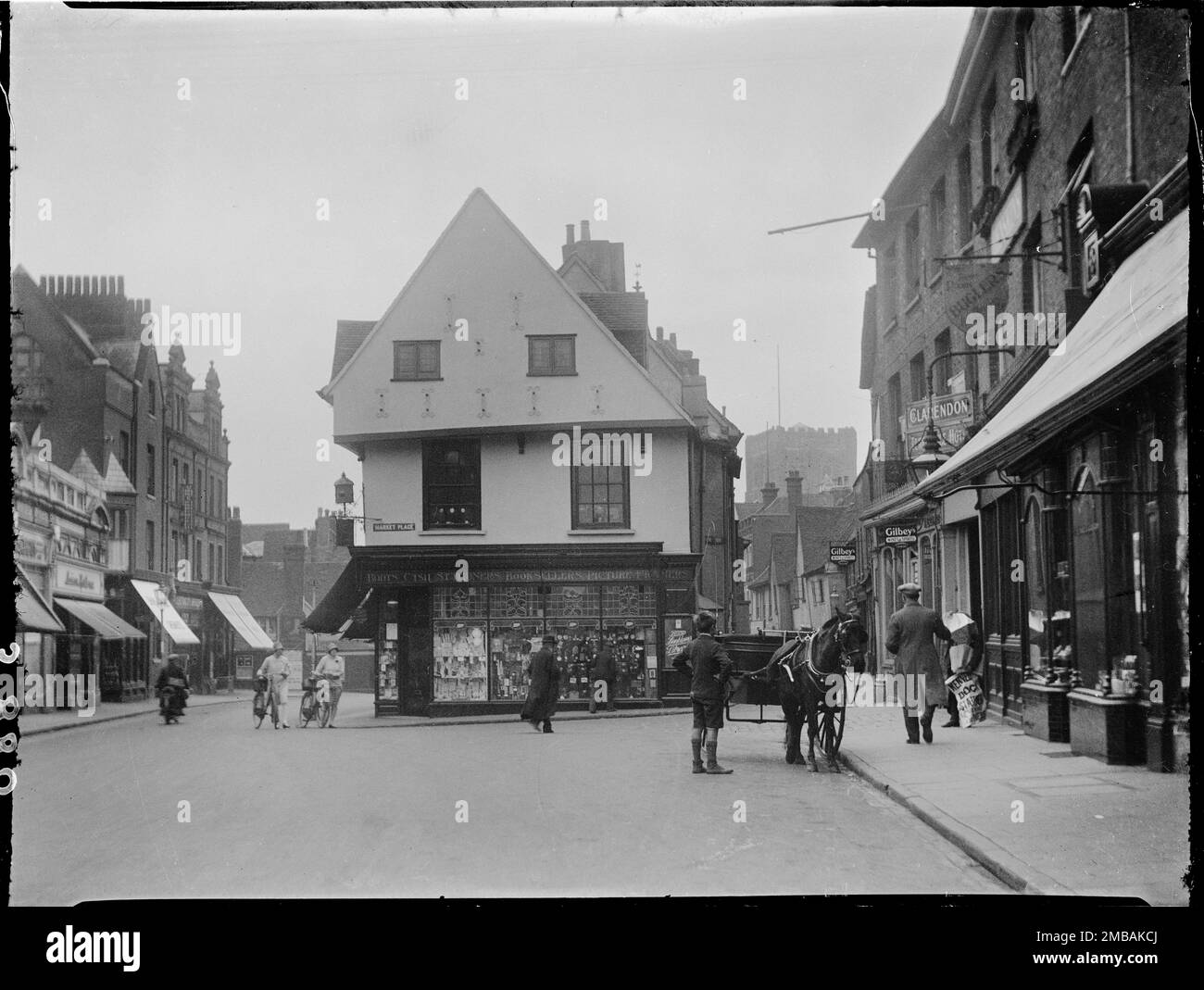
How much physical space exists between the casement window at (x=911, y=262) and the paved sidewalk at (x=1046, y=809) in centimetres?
501

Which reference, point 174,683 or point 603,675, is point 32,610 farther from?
point 603,675

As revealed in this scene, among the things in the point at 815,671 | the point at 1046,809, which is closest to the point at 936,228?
the point at 815,671

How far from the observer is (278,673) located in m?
9.21

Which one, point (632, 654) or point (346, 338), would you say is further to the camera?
point (632, 654)

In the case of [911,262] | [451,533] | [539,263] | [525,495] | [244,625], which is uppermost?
[911,262]

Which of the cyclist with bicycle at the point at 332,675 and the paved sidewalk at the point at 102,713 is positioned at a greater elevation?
the paved sidewalk at the point at 102,713

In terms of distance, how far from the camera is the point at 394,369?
36.1 ft

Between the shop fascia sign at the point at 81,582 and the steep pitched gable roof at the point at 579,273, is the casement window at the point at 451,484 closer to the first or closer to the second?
the steep pitched gable roof at the point at 579,273

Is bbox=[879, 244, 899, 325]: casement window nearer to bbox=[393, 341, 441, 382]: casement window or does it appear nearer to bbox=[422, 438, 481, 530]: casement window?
bbox=[393, 341, 441, 382]: casement window

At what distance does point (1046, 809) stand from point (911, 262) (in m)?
6.91

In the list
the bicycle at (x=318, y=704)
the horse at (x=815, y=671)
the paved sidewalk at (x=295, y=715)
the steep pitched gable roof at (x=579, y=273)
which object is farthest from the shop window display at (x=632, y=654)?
the horse at (x=815, y=671)

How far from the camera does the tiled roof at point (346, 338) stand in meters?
9.39

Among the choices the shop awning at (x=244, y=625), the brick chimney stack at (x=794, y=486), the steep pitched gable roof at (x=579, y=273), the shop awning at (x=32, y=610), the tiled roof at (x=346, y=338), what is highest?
the steep pitched gable roof at (x=579, y=273)
